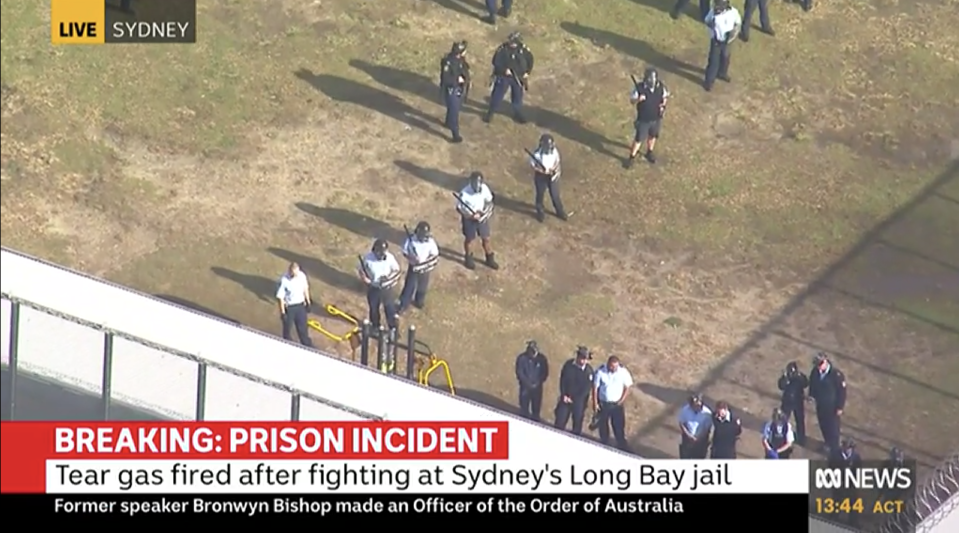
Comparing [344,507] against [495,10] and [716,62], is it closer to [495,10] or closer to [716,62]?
[716,62]

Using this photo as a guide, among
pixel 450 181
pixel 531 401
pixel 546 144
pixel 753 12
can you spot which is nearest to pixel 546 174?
pixel 546 144

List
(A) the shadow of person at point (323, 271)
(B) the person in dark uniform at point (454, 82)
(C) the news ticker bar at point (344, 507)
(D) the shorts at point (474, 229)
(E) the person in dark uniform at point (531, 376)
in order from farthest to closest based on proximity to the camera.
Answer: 1. (B) the person in dark uniform at point (454, 82)
2. (A) the shadow of person at point (323, 271)
3. (D) the shorts at point (474, 229)
4. (E) the person in dark uniform at point (531, 376)
5. (C) the news ticker bar at point (344, 507)

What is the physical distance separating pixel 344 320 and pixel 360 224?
1.84 meters

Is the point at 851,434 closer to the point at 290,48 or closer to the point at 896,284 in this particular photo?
the point at 896,284

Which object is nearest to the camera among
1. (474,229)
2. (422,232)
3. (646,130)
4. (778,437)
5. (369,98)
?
(778,437)

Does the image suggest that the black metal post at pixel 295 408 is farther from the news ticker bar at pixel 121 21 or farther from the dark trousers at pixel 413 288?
the news ticker bar at pixel 121 21

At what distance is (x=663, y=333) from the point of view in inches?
1013

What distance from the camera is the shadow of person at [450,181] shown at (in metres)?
27.6

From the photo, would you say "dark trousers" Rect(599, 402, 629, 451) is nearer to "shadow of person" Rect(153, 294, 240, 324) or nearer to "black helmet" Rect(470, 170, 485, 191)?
"black helmet" Rect(470, 170, 485, 191)

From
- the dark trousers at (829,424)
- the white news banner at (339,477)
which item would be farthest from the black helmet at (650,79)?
the white news banner at (339,477)

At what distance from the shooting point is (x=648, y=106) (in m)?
27.5

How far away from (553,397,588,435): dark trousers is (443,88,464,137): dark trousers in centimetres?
573

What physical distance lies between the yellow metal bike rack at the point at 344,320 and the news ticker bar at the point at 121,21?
6.00 meters

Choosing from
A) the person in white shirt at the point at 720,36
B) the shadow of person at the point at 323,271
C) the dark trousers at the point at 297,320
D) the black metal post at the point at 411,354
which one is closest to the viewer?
the black metal post at the point at 411,354
